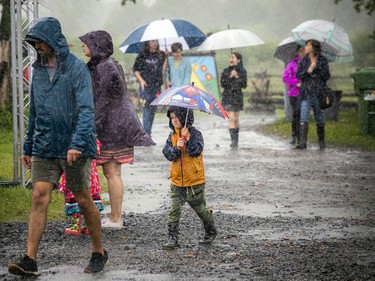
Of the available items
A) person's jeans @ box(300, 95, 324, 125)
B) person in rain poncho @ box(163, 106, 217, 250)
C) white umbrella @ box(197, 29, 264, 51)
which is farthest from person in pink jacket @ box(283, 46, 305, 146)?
person in rain poncho @ box(163, 106, 217, 250)

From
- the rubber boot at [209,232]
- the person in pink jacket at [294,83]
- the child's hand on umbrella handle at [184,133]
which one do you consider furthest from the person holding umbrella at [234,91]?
the child's hand on umbrella handle at [184,133]

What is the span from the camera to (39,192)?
691 centimetres

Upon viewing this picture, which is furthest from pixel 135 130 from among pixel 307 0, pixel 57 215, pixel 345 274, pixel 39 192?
pixel 307 0

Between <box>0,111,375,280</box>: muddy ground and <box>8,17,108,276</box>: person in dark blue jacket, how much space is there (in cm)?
47

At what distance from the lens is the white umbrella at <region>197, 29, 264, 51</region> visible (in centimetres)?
1900

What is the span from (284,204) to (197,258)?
10.2 ft

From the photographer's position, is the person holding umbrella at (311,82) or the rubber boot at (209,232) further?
the person holding umbrella at (311,82)

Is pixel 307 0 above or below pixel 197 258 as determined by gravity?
above

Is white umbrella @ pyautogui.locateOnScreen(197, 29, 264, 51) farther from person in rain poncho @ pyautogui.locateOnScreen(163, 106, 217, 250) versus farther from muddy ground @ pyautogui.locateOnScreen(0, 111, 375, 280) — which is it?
Answer: person in rain poncho @ pyautogui.locateOnScreen(163, 106, 217, 250)

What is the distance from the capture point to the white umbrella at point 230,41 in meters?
19.0

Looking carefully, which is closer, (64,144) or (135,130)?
(64,144)

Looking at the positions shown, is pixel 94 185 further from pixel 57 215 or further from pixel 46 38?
pixel 46 38

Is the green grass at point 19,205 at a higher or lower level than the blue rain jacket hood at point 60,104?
lower

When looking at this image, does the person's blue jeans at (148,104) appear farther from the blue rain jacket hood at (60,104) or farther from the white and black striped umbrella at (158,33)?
the blue rain jacket hood at (60,104)
